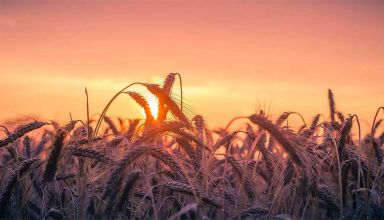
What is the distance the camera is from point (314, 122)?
796 centimetres

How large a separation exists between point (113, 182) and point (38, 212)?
2.74 metres

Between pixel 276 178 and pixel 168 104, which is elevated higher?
pixel 168 104

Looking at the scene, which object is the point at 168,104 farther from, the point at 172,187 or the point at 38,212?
the point at 38,212

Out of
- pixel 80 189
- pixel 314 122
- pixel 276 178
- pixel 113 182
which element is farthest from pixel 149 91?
pixel 314 122

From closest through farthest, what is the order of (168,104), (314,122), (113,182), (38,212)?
(113,182)
(168,104)
(38,212)
(314,122)

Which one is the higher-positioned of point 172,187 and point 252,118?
point 252,118

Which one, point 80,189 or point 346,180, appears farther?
point 346,180

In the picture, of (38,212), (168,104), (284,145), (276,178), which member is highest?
(168,104)

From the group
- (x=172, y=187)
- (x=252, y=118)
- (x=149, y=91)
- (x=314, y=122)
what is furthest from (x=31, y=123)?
(x=314, y=122)

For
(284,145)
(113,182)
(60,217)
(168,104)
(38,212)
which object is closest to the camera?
(113,182)

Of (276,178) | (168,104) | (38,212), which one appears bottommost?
(38,212)

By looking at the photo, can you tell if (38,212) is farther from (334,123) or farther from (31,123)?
(334,123)

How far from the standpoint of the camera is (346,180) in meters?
5.32

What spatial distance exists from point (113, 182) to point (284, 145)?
3.98ft
